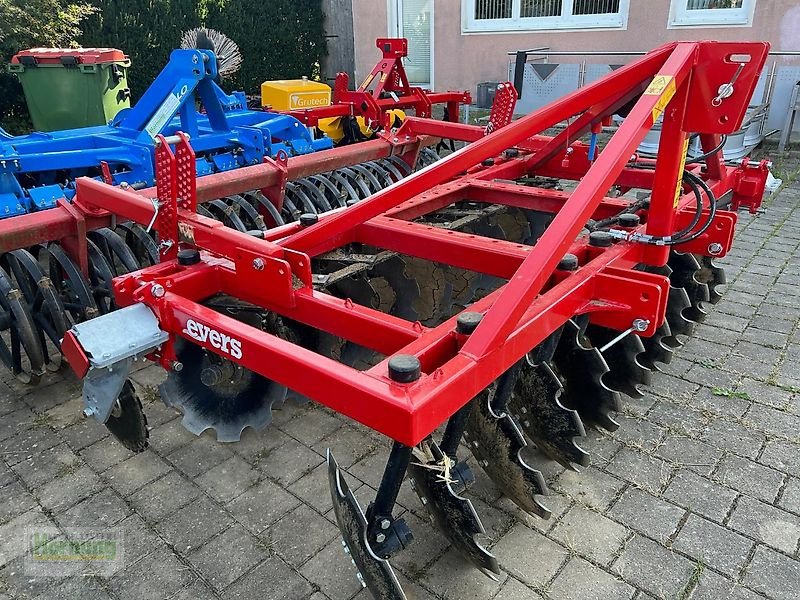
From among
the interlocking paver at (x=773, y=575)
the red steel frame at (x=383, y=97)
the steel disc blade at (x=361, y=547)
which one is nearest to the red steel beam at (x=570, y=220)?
the steel disc blade at (x=361, y=547)

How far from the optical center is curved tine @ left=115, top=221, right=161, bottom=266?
10.1ft

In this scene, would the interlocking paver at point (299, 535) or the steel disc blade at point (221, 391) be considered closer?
the interlocking paver at point (299, 535)

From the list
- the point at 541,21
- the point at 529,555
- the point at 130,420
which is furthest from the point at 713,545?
the point at 541,21

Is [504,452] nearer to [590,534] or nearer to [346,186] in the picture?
[590,534]

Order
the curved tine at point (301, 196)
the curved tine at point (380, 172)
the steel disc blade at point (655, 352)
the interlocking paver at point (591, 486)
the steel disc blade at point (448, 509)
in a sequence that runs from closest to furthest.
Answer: the steel disc blade at point (448, 509)
the interlocking paver at point (591, 486)
the steel disc blade at point (655, 352)
the curved tine at point (301, 196)
the curved tine at point (380, 172)

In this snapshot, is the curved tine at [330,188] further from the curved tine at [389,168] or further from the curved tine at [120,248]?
the curved tine at [120,248]

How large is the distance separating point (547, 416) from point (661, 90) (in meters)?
1.17

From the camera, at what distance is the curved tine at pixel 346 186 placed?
4066mm

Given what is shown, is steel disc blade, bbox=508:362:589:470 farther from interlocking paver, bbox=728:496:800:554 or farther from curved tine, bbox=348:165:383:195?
curved tine, bbox=348:165:383:195

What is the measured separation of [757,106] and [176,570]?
780 cm

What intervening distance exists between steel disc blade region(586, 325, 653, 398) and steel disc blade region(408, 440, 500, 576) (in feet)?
3.53

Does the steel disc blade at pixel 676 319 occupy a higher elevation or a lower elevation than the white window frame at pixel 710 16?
lower

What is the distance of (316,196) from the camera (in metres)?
3.99

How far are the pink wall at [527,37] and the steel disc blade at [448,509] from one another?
26.7 ft
